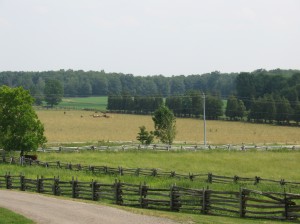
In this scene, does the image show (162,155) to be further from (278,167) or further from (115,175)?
(115,175)

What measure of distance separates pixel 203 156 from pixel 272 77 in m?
101

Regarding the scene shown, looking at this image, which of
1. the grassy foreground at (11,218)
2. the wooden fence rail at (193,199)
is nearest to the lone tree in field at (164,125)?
the wooden fence rail at (193,199)

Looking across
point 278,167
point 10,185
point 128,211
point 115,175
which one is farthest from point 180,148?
point 128,211

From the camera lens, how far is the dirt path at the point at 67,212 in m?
25.3

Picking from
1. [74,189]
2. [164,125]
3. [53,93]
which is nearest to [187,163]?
[164,125]

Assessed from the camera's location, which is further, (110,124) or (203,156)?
(110,124)

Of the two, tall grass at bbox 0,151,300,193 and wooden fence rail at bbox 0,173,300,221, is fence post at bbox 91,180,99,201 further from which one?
tall grass at bbox 0,151,300,193

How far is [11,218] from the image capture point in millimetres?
26188

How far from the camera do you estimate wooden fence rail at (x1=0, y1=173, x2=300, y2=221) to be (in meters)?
27.2

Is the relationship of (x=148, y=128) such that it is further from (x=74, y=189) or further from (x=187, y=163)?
(x=74, y=189)

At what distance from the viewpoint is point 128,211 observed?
93.7ft

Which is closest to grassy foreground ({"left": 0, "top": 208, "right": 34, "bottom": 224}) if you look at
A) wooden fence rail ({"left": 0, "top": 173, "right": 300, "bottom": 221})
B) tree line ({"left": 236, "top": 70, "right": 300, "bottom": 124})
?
wooden fence rail ({"left": 0, "top": 173, "right": 300, "bottom": 221})

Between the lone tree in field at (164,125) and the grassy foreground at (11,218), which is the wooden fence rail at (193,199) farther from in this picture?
the lone tree in field at (164,125)

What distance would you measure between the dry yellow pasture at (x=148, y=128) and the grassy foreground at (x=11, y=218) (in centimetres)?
6261
